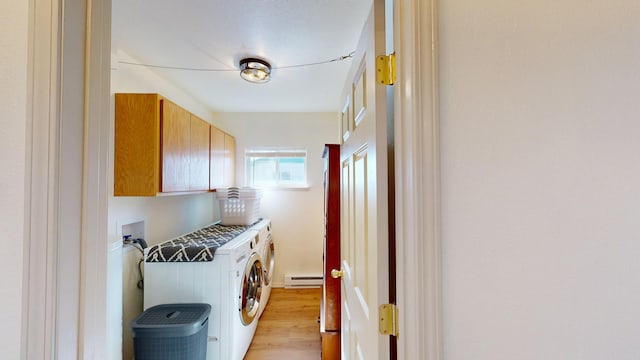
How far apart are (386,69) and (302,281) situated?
10.7 ft

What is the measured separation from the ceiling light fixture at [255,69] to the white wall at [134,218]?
825mm

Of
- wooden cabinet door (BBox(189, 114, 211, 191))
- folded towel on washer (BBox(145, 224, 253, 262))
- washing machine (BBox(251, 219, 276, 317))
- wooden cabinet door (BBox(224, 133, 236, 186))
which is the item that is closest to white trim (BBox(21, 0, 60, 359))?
folded towel on washer (BBox(145, 224, 253, 262))

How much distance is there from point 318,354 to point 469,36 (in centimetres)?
236

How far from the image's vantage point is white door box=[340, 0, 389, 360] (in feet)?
2.26

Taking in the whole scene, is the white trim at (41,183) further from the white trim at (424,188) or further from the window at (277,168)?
the window at (277,168)

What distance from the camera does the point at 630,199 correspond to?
581mm

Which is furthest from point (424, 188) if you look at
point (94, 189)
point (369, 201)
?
point (94, 189)

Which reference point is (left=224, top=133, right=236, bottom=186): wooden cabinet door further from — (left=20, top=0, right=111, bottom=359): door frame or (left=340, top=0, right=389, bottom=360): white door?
(left=20, top=0, right=111, bottom=359): door frame

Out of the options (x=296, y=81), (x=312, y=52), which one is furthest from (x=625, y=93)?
(x=296, y=81)

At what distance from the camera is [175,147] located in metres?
1.93

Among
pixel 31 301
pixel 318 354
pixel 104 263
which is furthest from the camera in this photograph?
pixel 318 354

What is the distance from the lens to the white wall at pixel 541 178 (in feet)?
1.88

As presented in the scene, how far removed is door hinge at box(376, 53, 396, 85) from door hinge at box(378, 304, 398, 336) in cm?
61

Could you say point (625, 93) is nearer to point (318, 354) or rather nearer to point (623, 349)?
point (623, 349)
